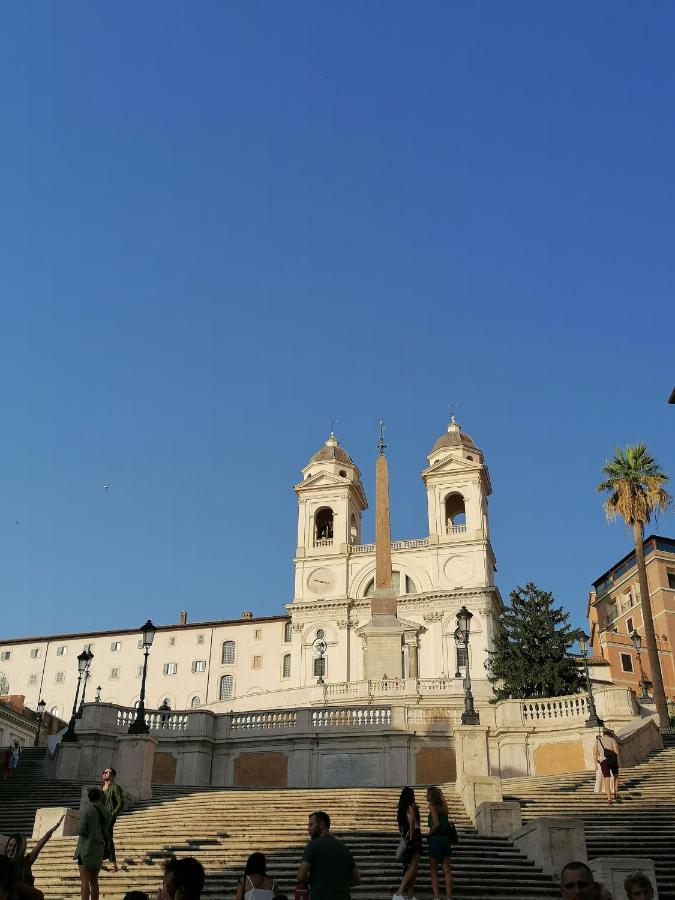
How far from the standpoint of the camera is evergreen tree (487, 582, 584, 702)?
141 feet

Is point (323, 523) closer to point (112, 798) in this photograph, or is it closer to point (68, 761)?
point (68, 761)

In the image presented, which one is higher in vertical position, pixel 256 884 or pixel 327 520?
pixel 327 520

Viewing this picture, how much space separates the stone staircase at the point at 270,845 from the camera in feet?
42.3

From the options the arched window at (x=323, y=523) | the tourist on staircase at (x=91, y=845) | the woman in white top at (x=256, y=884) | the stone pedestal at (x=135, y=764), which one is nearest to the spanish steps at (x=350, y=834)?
the stone pedestal at (x=135, y=764)

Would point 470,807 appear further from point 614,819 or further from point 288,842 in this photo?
point 288,842

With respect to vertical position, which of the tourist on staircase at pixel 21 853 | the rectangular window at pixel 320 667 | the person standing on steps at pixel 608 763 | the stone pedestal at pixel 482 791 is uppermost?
the rectangular window at pixel 320 667

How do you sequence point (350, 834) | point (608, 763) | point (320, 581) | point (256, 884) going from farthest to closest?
point (320, 581) → point (608, 763) → point (350, 834) → point (256, 884)

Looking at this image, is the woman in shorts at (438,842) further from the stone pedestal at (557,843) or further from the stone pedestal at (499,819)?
the stone pedestal at (499,819)

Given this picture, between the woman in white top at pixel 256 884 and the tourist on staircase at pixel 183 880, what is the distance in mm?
1508

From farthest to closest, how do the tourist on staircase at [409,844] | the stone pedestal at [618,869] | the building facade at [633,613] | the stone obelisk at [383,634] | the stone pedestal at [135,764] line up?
the building facade at [633,613], the stone obelisk at [383,634], the stone pedestal at [135,764], the tourist on staircase at [409,844], the stone pedestal at [618,869]

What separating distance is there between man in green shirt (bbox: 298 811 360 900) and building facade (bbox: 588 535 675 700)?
62.6m

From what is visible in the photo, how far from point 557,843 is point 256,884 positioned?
6.72 m

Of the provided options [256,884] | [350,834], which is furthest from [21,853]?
[350,834]

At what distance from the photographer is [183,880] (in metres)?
6.40
